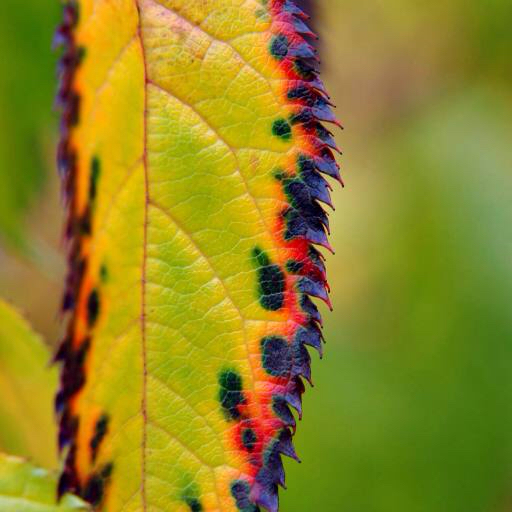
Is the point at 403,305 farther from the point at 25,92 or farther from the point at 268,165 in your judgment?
the point at 268,165

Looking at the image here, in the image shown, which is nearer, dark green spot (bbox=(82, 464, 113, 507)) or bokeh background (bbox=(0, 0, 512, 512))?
dark green spot (bbox=(82, 464, 113, 507))

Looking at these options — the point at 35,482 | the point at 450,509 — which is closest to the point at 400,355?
the point at 450,509

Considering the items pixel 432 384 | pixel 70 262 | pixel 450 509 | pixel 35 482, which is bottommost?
pixel 450 509

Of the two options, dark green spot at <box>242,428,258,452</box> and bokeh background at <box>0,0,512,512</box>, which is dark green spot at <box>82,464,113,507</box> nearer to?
dark green spot at <box>242,428,258,452</box>

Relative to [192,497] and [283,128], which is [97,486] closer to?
[192,497]

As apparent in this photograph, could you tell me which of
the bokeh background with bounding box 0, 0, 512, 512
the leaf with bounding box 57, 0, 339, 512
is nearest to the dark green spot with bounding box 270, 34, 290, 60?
the leaf with bounding box 57, 0, 339, 512

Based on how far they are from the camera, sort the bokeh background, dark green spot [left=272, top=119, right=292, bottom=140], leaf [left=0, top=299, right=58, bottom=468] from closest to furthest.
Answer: dark green spot [left=272, top=119, right=292, bottom=140] → leaf [left=0, top=299, right=58, bottom=468] → the bokeh background
